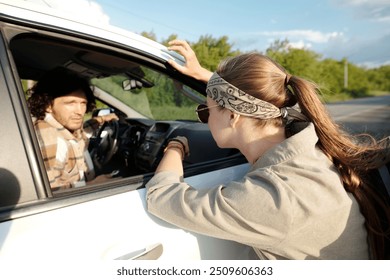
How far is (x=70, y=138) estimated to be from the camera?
77.4 inches

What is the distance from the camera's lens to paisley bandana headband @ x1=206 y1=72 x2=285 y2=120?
1221mm

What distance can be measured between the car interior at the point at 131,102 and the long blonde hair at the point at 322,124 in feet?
1.47

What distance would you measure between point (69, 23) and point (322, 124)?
3.67 ft

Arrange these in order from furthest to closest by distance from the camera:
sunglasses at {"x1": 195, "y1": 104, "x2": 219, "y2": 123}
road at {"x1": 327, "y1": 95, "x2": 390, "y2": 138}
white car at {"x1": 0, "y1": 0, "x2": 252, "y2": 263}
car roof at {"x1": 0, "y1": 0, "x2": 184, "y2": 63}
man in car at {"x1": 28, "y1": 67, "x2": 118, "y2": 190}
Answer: road at {"x1": 327, "y1": 95, "x2": 390, "y2": 138}
man in car at {"x1": 28, "y1": 67, "x2": 118, "y2": 190}
sunglasses at {"x1": 195, "y1": 104, "x2": 219, "y2": 123}
car roof at {"x1": 0, "y1": 0, "x2": 184, "y2": 63}
white car at {"x1": 0, "y1": 0, "x2": 252, "y2": 263}

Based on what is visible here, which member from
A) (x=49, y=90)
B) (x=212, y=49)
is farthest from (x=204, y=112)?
(x=212, y=49)

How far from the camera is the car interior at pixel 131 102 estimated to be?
5.22ft

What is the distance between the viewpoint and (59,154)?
1.80 meters

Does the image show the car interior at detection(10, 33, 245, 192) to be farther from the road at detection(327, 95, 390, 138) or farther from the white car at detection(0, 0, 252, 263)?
the road at detection(327, 95, 390, 138)

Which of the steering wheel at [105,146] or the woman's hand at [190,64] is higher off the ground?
the woman's hand at [190,64]

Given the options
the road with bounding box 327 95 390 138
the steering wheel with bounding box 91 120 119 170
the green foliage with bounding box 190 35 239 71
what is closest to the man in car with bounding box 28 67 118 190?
the steering wheel with bounding box 91 120 119 170

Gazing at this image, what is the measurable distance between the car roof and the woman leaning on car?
0.42 m

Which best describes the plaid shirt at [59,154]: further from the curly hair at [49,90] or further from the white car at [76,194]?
the white car at [76,194]

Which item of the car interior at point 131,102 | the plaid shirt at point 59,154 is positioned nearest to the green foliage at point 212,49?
the car interior at point 131,102

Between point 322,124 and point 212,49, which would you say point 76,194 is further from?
point 212,49
